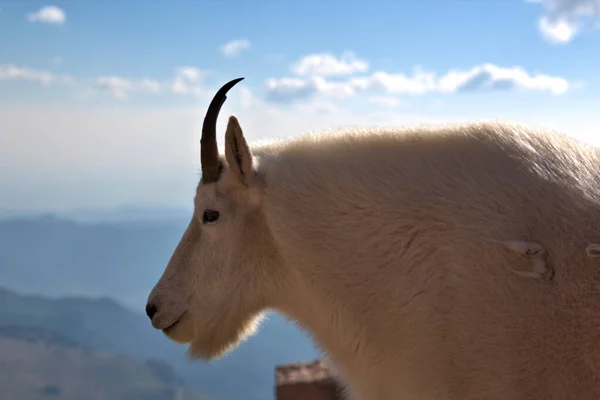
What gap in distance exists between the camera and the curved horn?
161 inches

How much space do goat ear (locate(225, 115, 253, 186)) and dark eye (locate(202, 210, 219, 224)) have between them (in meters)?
0.26

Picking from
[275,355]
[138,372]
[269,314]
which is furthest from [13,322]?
[269,314]

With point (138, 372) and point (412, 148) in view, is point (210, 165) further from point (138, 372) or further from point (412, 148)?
point (138, 372)

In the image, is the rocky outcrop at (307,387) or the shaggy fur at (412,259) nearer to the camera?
the shaggy fur at (412,259)

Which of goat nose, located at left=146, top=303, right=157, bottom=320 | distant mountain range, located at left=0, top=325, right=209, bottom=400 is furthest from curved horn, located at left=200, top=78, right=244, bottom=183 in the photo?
distant mountain range, located at left=0, top=325, right=209, bottom=400

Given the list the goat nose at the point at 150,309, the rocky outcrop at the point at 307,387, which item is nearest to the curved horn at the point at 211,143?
the goat nose at the point at 150,309

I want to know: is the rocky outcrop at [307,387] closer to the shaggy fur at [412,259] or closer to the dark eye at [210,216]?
the shaggy fur at [412,259]

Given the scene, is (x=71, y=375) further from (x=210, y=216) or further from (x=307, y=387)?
(x=210, y=216)

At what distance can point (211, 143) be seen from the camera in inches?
162

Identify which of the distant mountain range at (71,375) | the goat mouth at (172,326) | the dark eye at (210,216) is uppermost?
the dark eye at (210,216)

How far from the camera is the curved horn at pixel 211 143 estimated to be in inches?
161

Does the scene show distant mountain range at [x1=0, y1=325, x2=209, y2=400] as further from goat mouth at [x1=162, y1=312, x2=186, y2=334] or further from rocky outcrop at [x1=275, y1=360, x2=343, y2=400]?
goat mouth at [x1=162, y1=312, x2=186, y2=334]

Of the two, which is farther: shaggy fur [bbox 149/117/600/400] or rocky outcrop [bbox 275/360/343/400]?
rocky outcrop [bbox 275/360/343/400]

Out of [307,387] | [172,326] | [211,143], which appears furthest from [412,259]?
[307,387]
